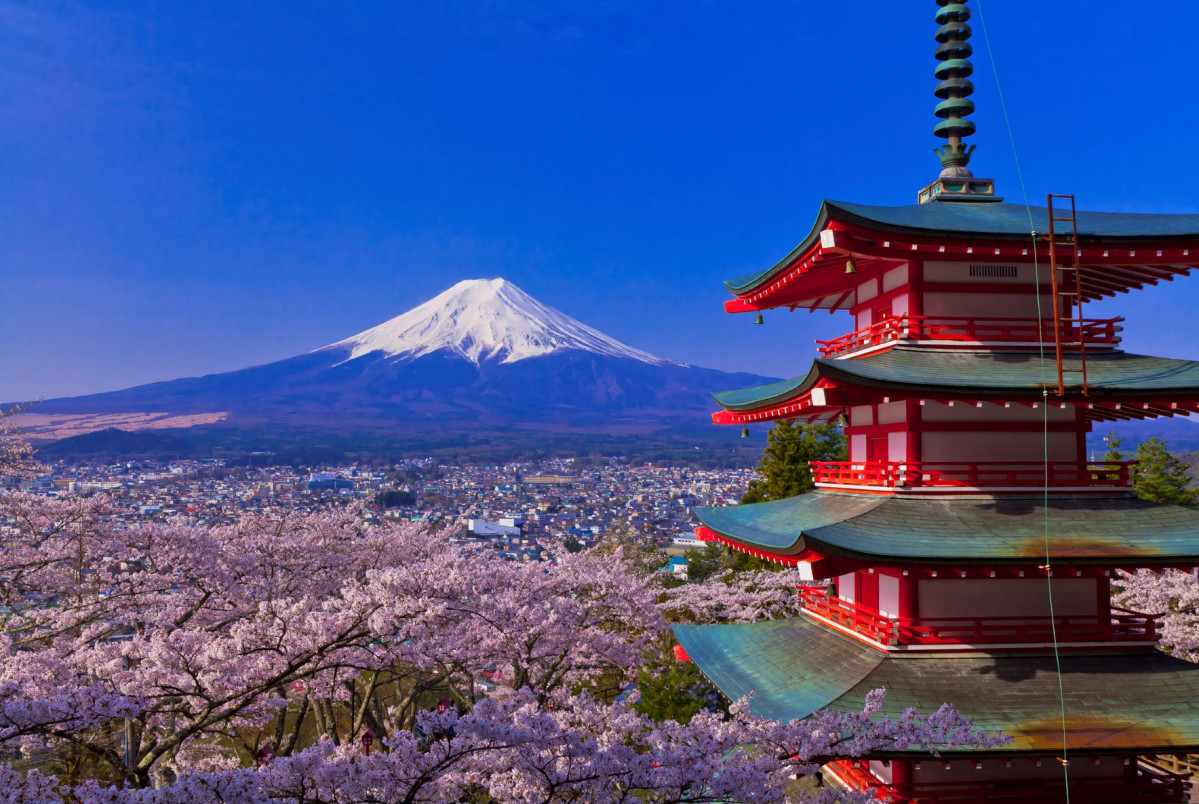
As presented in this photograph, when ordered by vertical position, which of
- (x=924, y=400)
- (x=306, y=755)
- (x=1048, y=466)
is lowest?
(x=306, y=755)

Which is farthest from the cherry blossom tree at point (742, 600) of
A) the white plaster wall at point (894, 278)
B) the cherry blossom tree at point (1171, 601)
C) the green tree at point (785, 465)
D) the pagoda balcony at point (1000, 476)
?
the white plaster wall at point (894, 278)

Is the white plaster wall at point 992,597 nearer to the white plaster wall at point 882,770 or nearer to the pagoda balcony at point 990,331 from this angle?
the white plaster wall at point 882,770

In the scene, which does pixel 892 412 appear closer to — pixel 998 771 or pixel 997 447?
pixel 997 447

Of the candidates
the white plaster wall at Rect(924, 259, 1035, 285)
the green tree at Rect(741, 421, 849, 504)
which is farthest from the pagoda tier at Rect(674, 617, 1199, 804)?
the green tree at Rect(741, 421, 849, 504)

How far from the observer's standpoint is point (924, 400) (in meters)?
8.77

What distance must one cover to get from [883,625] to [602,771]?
4.57 meters

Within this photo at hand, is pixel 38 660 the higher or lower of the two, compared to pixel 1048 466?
lower

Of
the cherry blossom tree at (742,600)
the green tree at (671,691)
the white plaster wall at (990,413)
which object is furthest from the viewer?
the cherry blossom tree at (742,600)

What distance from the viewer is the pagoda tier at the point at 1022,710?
7.46 metres

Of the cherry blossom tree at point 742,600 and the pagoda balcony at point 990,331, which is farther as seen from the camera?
the cherry blossom tree at point 742,600

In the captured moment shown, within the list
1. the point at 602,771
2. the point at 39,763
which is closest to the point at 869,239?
the point at 602,771

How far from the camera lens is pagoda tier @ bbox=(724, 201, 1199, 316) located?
894 cm

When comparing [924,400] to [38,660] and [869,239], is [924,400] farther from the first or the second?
[38,660]

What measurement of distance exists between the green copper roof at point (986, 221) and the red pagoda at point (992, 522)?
0.11 feet
